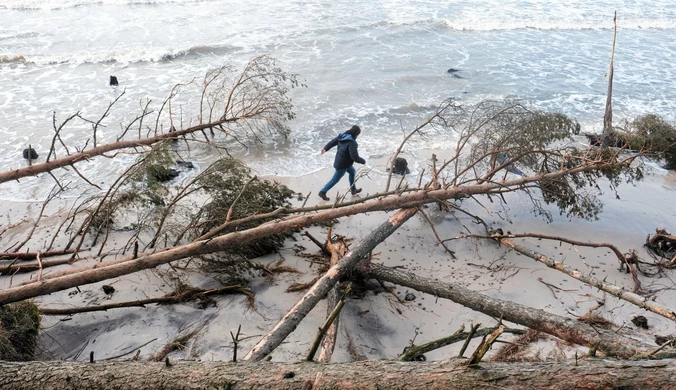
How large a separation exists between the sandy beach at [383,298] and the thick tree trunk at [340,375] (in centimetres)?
145

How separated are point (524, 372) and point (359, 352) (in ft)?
7.22

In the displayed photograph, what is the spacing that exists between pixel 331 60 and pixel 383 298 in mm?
10679

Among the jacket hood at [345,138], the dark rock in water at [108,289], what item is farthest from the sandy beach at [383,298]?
the jacket hood at [345,138]

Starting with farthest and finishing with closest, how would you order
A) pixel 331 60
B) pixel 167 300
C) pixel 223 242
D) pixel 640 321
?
pixel 331 60 < pixel 167 300 < pixel 640 321 < pixel 223 242

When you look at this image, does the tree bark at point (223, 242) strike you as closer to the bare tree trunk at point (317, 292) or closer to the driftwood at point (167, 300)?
the bare tree trunk at point (317, 292)

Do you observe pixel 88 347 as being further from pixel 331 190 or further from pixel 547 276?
pixel 547 276

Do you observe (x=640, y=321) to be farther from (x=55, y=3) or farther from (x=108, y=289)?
(x=55, y=3)

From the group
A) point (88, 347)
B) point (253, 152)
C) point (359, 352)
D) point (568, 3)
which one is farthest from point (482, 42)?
point (88, 347)

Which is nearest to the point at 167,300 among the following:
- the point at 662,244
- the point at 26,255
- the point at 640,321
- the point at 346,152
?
the point at 26,255

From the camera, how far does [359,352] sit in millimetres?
4832

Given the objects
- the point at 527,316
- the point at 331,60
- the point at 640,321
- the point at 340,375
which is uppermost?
the point at 331,60

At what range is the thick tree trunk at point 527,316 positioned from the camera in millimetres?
4297

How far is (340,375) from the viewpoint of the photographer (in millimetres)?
3029

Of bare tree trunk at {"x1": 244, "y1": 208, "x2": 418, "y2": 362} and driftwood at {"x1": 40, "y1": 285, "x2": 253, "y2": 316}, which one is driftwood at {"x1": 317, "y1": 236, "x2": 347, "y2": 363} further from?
driftwood at {"x1": 40, "y1": 285, "x2": 253, "y2": 316}
